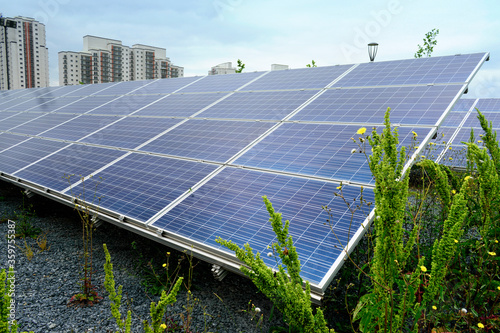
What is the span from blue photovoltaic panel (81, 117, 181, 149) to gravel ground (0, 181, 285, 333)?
87.9 inches

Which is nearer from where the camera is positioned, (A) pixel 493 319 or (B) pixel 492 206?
(A) pixel 493 319

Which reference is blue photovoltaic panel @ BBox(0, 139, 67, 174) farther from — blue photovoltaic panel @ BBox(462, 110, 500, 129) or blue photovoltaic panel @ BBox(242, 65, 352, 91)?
blue photovoltaic panel @ BBox(462, 110, 500, 129)

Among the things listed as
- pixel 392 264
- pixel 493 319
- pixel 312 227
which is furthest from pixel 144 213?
pixel 493 319

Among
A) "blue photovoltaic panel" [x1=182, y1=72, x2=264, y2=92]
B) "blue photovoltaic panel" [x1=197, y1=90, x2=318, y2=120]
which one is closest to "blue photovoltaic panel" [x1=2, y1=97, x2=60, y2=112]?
"blue photovoltaic panel" [x1=182, y1=72, x2=264, y2=92]

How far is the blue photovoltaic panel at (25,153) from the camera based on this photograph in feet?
27.5

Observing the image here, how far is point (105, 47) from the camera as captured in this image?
338 feet

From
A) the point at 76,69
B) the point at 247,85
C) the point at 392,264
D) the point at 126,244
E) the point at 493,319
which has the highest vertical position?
the point at 76,69

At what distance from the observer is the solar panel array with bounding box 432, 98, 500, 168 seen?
10.6 m

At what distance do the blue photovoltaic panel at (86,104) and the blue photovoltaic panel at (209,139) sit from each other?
20.3 feet

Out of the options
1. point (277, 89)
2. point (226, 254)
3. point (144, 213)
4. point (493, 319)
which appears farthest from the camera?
point (277, 89)

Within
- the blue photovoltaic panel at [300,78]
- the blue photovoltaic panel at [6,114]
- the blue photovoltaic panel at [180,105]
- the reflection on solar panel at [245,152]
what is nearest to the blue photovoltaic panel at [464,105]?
the reflection on solar panel at [245,152]

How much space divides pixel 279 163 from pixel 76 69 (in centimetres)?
11051

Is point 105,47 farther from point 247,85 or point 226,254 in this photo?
point 226,254

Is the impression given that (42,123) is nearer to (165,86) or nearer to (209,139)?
(165,86)
